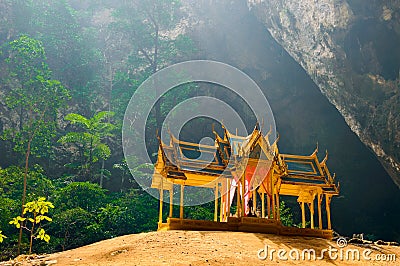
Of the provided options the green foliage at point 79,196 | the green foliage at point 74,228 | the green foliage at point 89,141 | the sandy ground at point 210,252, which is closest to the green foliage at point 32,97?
the green foliage at point 89,141

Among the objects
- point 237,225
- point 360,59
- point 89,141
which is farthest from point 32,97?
point 360,59

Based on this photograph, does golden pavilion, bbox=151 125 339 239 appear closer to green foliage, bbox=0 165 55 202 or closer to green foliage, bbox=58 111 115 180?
green foliage, bbox=0 165 55 202

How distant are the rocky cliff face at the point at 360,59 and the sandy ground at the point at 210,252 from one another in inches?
307

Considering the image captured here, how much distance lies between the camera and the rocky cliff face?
1645 centimetres

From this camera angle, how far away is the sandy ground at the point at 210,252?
7.84 m

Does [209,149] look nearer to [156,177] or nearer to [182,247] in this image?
[156,177]

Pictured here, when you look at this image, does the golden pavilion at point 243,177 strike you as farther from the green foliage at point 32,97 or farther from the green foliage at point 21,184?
the green foliage at point 32,97

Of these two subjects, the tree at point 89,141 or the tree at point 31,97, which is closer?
the tree at point 31,97

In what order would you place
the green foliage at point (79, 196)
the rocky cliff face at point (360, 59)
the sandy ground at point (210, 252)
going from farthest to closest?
the green foliage at point (79, 196), the rocky cliff face at point (360, 59), the sandy ground at point (210, 252)

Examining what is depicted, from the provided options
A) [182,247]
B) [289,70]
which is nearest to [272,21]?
[289,70]

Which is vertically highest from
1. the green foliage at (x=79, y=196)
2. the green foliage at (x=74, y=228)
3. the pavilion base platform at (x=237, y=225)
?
the green foliage at (x=79, y=196)

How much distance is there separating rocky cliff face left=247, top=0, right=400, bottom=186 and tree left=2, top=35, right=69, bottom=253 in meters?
13.4

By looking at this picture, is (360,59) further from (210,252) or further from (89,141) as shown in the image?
(89,141)

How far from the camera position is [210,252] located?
8430 mm
